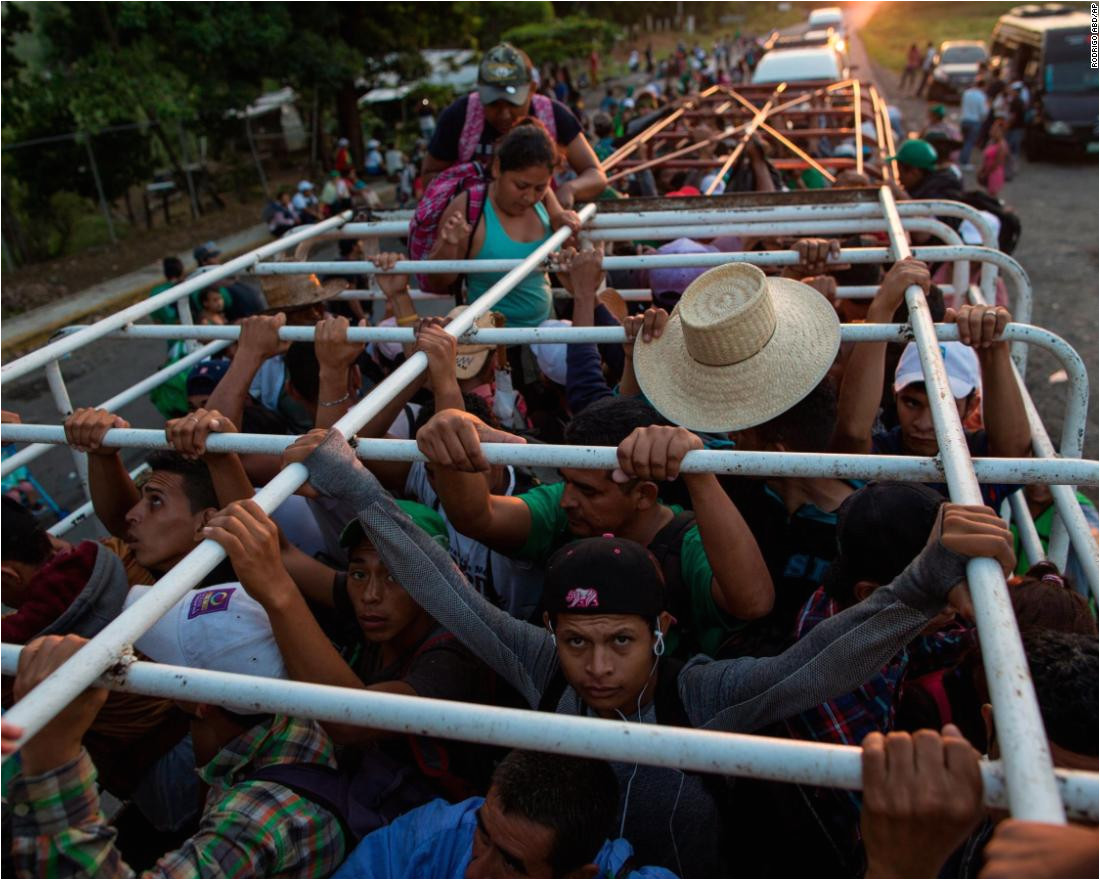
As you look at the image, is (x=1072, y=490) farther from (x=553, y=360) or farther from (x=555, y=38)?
(x=555, y=38)

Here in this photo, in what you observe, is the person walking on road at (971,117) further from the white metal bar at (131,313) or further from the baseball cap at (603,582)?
the baseball cap at (603,582)

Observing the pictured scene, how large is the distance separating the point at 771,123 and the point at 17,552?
819cm

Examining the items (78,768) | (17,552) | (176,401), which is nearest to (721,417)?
(78,768)

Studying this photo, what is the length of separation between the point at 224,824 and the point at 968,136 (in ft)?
60.6

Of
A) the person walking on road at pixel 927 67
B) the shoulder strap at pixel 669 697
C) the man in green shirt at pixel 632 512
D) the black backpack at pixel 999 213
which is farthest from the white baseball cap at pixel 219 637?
the person walking on road at pixel 927 67

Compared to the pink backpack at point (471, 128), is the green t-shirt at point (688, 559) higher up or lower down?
lower down

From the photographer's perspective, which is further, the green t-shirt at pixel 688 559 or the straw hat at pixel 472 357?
the straw hat at pixel 472 357

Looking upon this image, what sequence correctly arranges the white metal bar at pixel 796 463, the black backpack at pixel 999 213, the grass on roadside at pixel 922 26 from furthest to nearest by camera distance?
the grass on roadside at pixel 922 26, the black backpack at pixel 999 213, the white metal bar at pixel 796 463

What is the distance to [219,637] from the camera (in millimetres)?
2045

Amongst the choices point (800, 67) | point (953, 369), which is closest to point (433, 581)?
point (953, 369)

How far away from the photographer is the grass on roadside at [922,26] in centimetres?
3791

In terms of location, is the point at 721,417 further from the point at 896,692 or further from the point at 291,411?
the point at 291,411

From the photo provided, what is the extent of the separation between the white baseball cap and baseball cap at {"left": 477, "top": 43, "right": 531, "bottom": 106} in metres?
2.79

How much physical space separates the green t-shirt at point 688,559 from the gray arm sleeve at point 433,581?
0.38 meters
